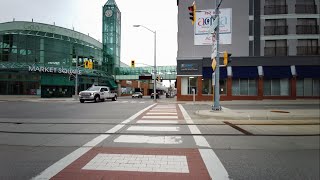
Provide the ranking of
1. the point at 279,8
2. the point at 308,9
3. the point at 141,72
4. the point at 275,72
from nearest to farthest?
the point at 308,9 < the point at 279,8 < the point at 275,72 < the point at 141,72

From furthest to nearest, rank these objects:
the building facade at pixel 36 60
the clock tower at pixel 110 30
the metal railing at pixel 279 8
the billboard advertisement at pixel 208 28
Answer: the clock tower at pixel 110 30 → the building facade at pixel 36 60 → the billboard advertisement at pixel 208 28 → the metal railing at pixel 279 8

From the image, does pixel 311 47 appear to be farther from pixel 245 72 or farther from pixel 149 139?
pixel 245 72

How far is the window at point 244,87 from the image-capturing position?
113ft

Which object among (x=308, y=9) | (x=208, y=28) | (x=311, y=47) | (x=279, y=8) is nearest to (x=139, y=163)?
(x=311, y=47)

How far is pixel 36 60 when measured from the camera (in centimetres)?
4869

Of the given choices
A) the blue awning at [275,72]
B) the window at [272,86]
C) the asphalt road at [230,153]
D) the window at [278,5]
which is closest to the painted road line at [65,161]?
the asphalt road at [230,153]

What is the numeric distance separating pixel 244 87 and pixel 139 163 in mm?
31666

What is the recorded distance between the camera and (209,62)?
115ft

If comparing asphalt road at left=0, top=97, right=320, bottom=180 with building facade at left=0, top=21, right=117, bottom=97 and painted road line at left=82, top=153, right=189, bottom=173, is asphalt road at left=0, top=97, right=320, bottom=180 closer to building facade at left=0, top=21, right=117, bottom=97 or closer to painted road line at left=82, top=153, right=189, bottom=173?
painted road line at left=82, top=153, right=189, bottom=173

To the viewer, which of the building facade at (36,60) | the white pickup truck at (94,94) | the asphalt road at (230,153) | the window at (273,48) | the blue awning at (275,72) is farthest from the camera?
the building facade at (36,60)

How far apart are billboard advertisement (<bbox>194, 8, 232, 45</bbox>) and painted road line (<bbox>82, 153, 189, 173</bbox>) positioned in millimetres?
31205

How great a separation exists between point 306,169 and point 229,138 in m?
4.05

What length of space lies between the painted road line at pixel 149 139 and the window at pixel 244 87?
28.2 metres

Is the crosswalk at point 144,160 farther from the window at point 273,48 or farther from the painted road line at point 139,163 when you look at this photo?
the window at point 273,48
